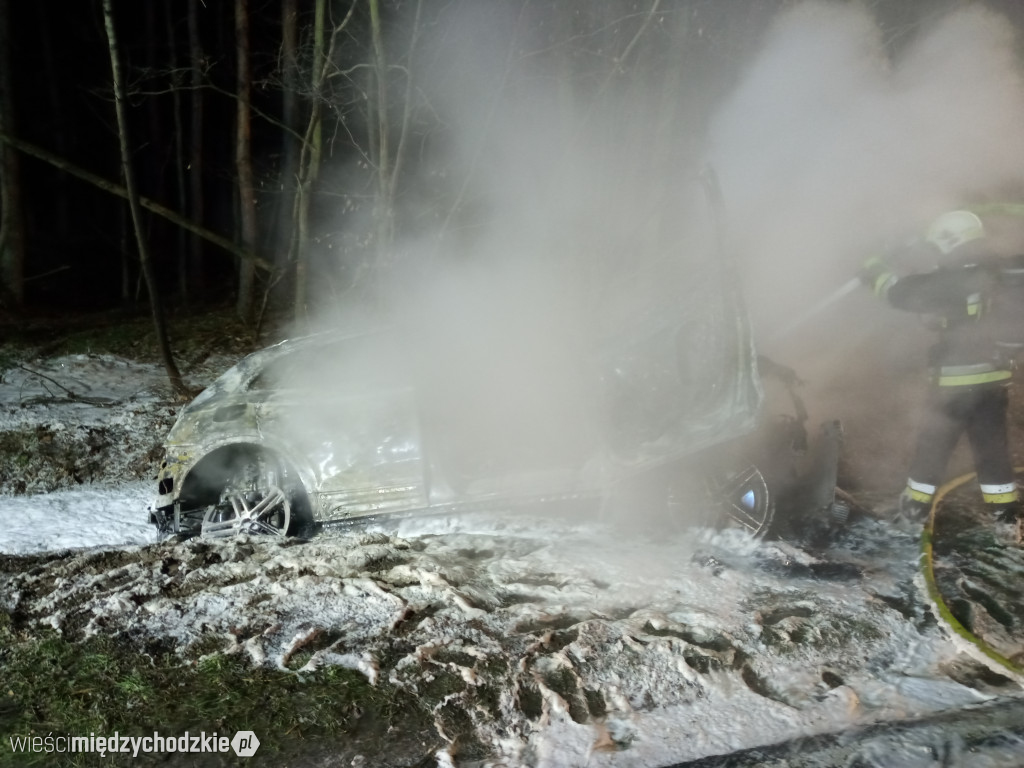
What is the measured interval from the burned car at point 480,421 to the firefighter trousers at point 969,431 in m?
1.14

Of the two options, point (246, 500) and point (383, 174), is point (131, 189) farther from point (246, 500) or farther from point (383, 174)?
point (246, 500)

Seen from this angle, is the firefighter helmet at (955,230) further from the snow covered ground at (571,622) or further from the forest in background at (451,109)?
the forest in background at (451,109)

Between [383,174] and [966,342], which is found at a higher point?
[383,174]

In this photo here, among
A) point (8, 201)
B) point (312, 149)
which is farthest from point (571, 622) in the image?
point (8, 201)

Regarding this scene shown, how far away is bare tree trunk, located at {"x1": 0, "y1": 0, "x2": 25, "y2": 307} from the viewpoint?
1027 cm

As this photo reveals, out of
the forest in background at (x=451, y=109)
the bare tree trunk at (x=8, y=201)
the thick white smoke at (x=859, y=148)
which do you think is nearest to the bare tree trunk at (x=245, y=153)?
the forest in background at (x=451, y=109)

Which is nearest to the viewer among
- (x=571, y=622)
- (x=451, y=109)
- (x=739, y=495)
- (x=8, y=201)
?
(x=571, y=622)

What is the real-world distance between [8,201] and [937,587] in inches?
520

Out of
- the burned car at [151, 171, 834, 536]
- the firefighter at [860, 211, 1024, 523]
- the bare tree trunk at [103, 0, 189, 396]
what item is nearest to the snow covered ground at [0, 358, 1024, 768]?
the burned car at [151, 171, 834, 536]

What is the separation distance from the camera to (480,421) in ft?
17.1

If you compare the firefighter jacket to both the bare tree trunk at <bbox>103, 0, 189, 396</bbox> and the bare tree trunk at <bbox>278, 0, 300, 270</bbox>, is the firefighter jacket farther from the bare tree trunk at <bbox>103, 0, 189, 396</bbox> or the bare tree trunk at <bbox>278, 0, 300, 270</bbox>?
the bare tree trunk at <bbox>278, 0, 300, 270</bbox>

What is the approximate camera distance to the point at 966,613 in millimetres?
A: 3828

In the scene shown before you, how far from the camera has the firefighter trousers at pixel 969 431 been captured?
15.9ft

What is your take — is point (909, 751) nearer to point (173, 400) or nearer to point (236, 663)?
point (236, 663)
